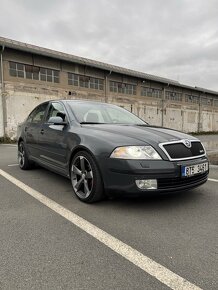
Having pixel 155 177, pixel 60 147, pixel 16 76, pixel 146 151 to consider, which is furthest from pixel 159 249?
pixel 16 76

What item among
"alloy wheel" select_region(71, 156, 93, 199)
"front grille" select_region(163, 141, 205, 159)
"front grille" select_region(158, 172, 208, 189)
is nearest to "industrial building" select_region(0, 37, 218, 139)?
"alloy wheel" select_region(71, 156, 93, 199)

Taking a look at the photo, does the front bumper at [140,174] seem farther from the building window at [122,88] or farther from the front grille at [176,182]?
the building window at [122,88]

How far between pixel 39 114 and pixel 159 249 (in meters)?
3.96

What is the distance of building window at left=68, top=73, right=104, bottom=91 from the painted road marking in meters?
20.0

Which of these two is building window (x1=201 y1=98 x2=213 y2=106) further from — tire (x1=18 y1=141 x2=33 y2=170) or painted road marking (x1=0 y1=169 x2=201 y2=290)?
painted road marking (x1=0 y1=169 x2=201 y2=290)

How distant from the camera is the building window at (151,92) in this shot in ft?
96.9

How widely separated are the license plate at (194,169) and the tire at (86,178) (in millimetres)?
1100

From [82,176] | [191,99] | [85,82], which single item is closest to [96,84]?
[85,82]

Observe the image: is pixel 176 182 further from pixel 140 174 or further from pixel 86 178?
pixel 86 178

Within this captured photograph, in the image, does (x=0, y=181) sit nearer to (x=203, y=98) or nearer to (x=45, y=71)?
(x=45, y=71)

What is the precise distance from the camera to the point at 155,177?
314 centimetres

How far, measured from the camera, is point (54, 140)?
14.5ft

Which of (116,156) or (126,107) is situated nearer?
(116,156)

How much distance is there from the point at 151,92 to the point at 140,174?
1129 inches
